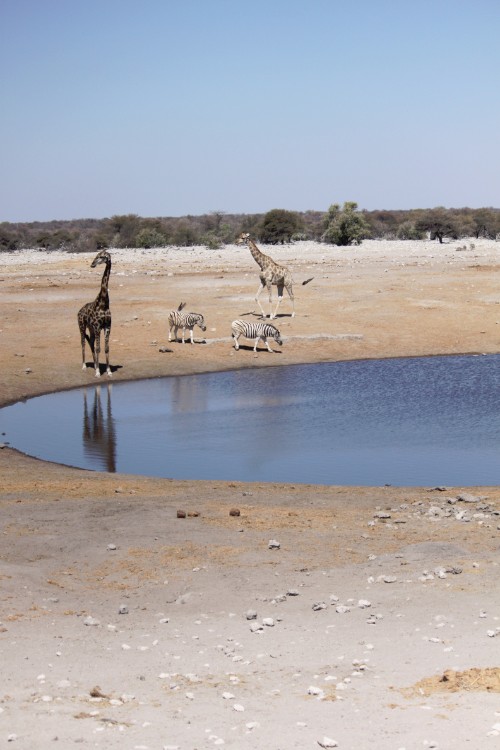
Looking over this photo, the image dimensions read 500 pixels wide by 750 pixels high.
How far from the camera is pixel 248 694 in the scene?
22.9 ft

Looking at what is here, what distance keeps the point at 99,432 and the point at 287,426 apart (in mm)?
3123

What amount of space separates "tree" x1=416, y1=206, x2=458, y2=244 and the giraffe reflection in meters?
46.9

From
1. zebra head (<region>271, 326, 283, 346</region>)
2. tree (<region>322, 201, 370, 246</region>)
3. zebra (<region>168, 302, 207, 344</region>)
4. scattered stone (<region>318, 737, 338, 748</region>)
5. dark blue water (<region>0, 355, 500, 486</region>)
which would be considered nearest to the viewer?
scattered stone (<region>318, 737, 338, 748</region>)

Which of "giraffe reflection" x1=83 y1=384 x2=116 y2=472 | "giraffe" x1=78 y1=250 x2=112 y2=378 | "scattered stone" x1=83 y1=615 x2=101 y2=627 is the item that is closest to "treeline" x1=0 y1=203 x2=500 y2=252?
"giraffe" x1=78 y1=250 x2=112 y2=378

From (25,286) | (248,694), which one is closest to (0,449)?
(248,694)

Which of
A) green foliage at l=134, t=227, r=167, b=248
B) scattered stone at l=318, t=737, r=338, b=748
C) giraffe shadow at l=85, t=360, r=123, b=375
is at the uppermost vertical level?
green foliage at l=134, t=227, r=167, b=248

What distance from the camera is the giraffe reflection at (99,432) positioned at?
16797 mm

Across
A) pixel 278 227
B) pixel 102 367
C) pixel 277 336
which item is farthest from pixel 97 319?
pixel 278 227

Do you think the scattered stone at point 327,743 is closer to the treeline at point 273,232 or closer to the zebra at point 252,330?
the zebra at point 252,330

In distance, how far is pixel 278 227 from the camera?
65750mm

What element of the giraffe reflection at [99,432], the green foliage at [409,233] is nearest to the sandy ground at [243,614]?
the giraffe reflection at [99,432]

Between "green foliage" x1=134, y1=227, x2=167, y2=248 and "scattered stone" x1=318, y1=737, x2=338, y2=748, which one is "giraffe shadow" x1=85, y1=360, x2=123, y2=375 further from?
"green foliage" x1=134, y1=227, x2=167, y2=248

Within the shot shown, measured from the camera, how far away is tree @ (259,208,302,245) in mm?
65875

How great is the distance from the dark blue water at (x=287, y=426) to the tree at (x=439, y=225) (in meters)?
42.3
